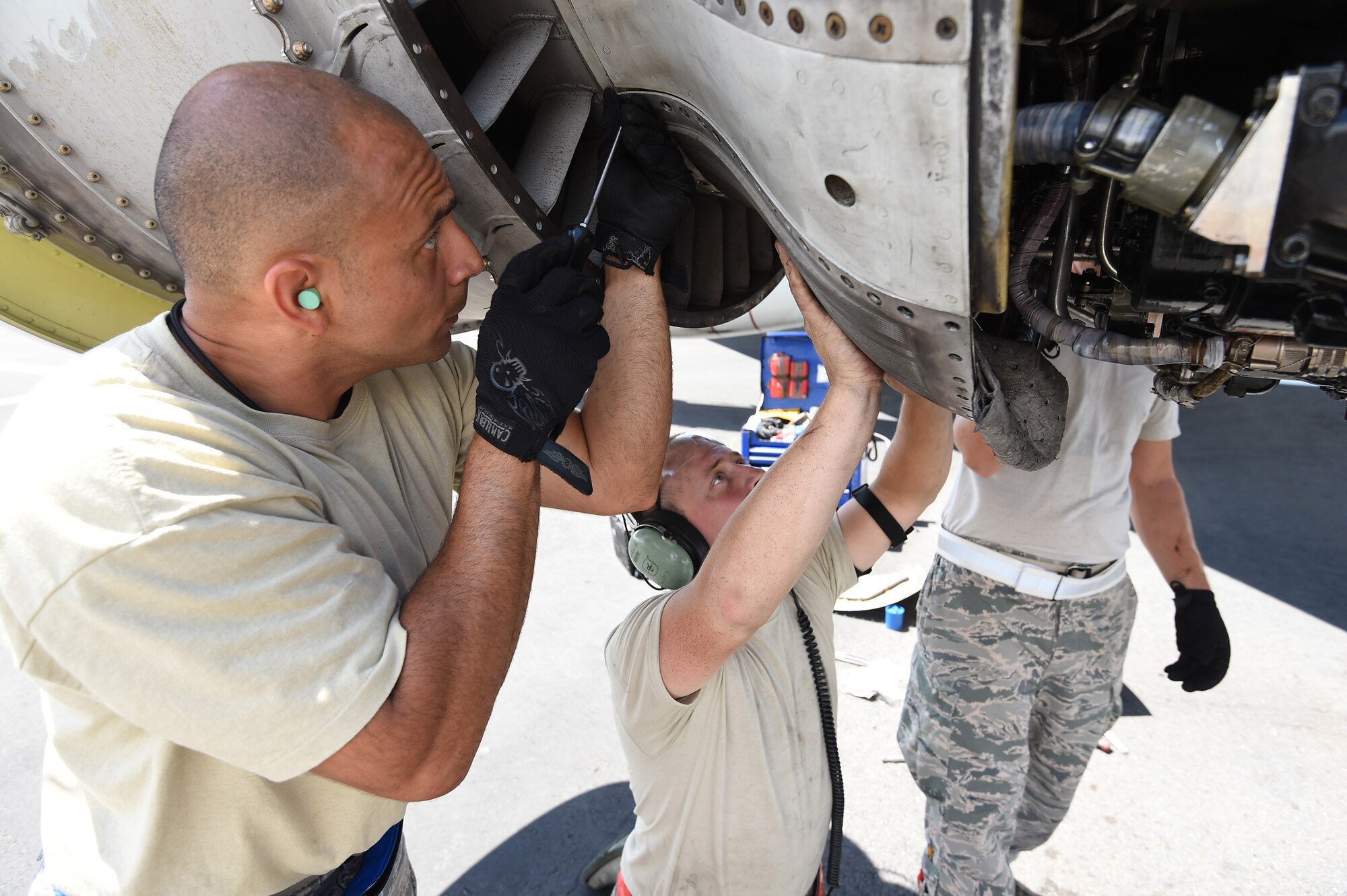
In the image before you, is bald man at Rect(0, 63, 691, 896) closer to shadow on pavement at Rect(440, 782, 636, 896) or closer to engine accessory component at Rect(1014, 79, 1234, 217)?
engine accessory component at Rect(1014, 79, 1234, 217)

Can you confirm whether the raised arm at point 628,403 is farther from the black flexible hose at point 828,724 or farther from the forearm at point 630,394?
the black flexible hose at point 828,724

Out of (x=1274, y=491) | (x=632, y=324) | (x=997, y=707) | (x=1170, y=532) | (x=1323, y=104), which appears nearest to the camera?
(x=1323, y=104)

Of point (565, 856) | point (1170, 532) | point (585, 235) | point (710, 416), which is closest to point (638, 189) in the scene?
point (585, 235)

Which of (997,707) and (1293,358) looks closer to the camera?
(1293,358)

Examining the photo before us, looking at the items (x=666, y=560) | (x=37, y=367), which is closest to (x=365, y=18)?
(x=666, y=560)

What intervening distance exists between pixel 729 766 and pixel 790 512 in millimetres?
568

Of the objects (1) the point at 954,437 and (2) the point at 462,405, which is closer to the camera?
(2) the point at 462,405

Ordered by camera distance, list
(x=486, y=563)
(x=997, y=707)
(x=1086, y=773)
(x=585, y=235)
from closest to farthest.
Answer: (x=486, y=563), (x=585, y=235), (x=997, y=707), (x=1086, y=773)

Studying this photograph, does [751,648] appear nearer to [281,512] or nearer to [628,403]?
[628,403]

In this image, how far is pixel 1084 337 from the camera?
96cm

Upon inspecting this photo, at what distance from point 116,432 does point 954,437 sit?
5.83 ft

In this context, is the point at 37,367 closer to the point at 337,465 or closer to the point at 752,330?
the point at 752,330

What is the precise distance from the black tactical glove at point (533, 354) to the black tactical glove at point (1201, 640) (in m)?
1.98

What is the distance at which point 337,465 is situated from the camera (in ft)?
3.76
